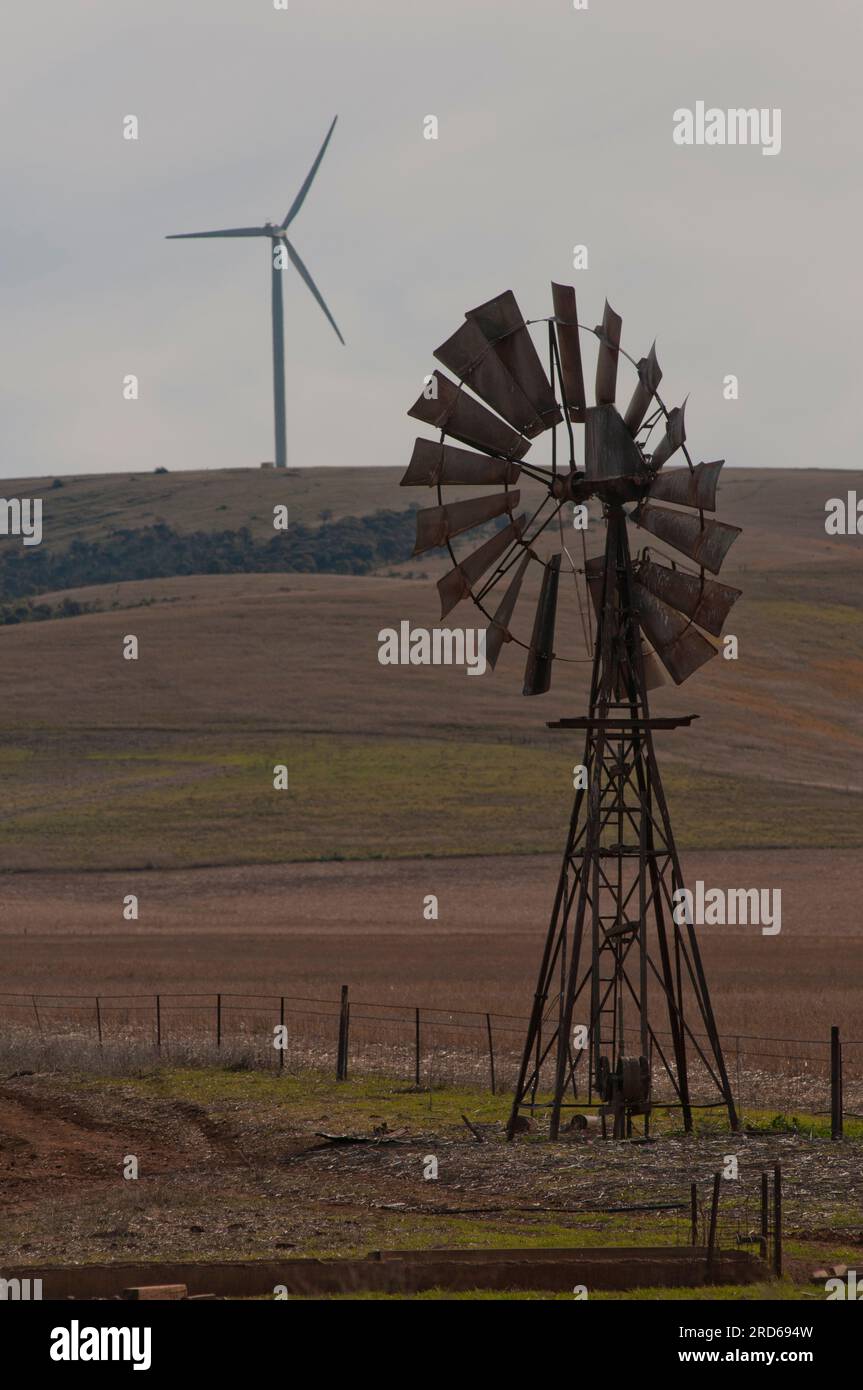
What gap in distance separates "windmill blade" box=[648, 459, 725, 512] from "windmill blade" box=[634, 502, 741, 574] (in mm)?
179

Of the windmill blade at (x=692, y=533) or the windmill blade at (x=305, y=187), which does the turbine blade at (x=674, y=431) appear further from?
the windmill blade at (x=305, y=187)

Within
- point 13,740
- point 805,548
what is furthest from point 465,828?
point 805,548

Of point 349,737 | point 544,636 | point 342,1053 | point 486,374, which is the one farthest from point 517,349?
point 349,737

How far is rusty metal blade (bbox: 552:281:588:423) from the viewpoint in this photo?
21406 mm

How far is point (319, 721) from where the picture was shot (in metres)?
86.1

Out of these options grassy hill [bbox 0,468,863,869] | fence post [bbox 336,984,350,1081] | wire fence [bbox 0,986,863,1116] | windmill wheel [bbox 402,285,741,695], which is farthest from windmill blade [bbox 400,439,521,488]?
grassy hill [bbox 0,468,863,869]

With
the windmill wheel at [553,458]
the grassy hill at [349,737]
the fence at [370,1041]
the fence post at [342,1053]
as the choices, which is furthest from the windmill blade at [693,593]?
the grassy hill at [349,737]

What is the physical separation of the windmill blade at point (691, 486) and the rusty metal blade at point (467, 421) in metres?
1.54

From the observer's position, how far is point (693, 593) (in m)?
21.6

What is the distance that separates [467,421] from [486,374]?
1.81 feet

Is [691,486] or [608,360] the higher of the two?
[608,360]

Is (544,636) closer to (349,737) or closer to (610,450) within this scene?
(610,450)

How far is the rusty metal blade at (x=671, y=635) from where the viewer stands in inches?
855
